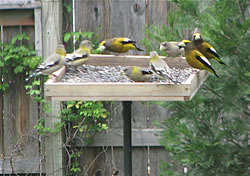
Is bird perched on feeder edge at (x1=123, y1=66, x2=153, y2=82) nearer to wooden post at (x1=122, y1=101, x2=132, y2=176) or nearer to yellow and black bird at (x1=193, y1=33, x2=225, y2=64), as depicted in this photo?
wooden post at (x1=122, y1=101, x2=132, y2=176)

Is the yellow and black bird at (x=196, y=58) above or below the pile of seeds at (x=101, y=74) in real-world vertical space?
above

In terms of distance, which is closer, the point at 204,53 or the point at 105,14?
the point at 204,53

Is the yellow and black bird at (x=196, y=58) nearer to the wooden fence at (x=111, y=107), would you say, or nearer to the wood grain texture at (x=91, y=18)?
the wooden fence at (x=111, y=107)

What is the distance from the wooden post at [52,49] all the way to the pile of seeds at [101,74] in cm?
107

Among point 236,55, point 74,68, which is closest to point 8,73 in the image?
point 74,68

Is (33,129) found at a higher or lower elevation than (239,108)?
lower

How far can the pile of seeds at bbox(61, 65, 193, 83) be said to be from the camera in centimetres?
313

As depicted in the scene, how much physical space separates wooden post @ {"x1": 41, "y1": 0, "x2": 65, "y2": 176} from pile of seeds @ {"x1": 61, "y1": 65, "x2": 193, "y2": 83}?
42.2 inches

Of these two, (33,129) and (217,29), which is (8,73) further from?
(217,29)

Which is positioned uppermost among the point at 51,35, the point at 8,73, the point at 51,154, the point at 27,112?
the point at 51,35

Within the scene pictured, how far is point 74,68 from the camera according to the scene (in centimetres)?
357

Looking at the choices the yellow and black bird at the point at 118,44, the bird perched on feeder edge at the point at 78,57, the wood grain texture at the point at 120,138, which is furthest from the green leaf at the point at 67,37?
the bird perched on feeder edge at the point at 78,57

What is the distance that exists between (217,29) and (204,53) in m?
0.30

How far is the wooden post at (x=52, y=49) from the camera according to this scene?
476 centimetres
